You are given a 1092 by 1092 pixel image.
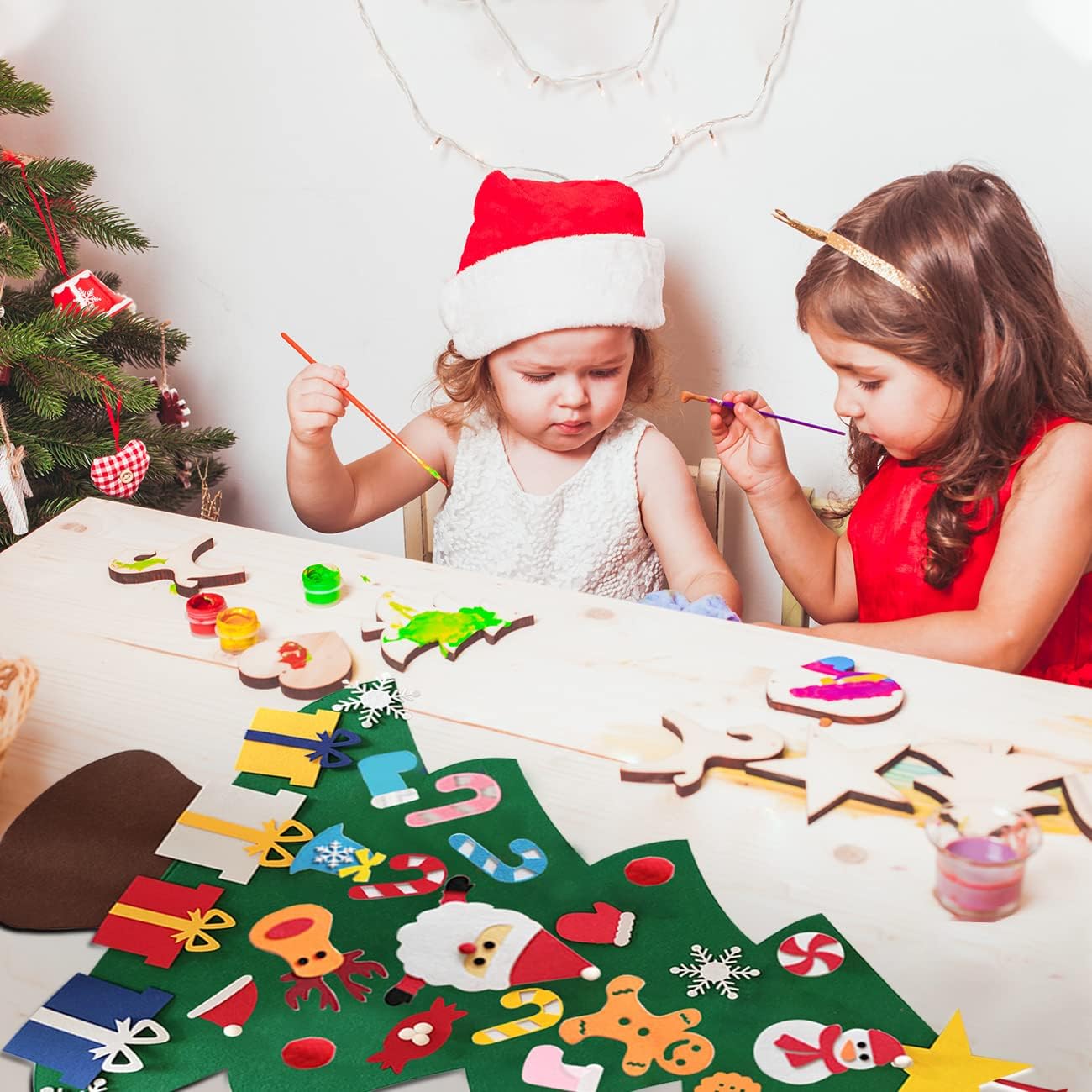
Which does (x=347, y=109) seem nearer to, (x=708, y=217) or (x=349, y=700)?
(x=708, y=217)

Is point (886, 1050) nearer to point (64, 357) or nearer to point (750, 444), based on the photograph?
point (750, 444)

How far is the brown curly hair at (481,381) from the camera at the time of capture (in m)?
1.46

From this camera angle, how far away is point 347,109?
166cm

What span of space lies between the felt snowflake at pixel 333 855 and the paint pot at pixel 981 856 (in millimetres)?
361

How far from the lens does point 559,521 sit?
1.49m

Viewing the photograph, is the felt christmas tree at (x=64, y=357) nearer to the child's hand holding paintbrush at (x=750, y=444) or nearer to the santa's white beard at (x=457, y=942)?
the child's hand holding paintbrush at (x=750, y=444)

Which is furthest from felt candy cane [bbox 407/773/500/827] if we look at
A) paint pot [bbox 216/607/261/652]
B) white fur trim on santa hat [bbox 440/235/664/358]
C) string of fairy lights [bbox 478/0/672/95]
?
string of fairy lights [bbox 478/0/672/95]

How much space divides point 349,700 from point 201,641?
0.52 ft

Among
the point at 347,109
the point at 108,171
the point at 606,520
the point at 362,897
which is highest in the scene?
the point at 347,109

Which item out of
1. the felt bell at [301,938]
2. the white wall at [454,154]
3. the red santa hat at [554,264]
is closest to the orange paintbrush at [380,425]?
the red santa hat at [554,264]

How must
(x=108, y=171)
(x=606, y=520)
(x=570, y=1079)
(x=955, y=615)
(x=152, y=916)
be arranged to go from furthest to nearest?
1. (x=108, y=171)
2. (x=606, y=520)
3. (x=955, y=615)
4. (x=152, y=916)
5. (x=570, y=1079)

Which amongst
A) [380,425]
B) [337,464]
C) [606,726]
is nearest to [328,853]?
[606,726]

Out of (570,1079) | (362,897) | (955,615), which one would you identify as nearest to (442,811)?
(362,897)

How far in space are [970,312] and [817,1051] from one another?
0.80m
